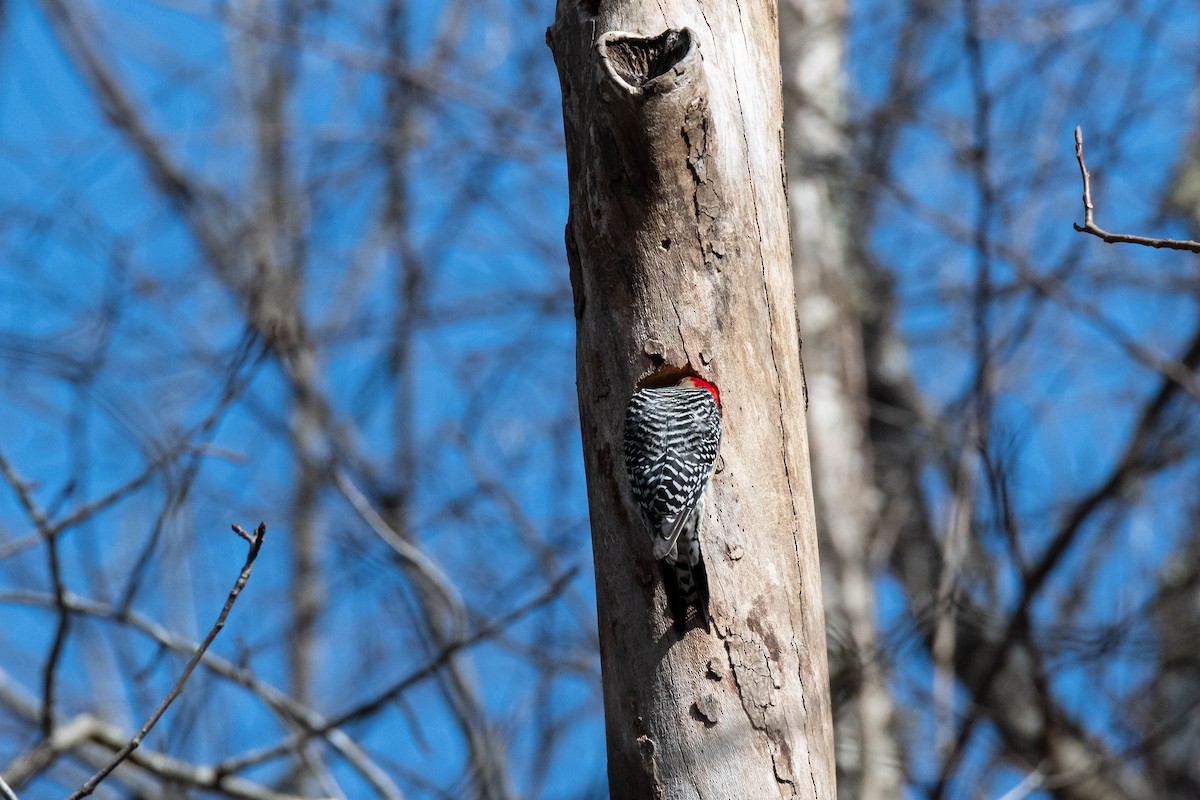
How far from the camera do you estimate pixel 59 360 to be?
4090 millimetres

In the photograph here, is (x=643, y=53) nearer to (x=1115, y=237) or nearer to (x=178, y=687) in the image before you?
(x=1115, y=237)

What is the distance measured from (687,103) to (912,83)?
557 cm

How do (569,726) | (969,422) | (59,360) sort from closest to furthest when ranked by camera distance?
(59,360)
(969,422)
(569,726)

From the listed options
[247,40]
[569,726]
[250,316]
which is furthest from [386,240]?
[250,316]

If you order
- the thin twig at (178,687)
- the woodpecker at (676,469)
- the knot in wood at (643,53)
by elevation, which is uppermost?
the knot in wood at (643,53)

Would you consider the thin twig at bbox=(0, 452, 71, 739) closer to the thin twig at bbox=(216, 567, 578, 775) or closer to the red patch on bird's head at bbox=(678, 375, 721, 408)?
the thin twig at bbox=(216, 567, 578, 775)

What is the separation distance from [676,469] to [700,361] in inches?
10.8

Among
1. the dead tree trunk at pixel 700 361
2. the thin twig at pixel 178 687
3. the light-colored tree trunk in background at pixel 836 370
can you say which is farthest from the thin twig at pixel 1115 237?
the light-colored tree trunk in background at pixel 836 370

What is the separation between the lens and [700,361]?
9.69ft

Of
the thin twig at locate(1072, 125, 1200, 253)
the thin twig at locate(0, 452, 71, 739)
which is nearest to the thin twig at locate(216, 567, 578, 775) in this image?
the thin twig at locate(0, 452, 71, 739)

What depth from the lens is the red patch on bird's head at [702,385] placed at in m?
2.98

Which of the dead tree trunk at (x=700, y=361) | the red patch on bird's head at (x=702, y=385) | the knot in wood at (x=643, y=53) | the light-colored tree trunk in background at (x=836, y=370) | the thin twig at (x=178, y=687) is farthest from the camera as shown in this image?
the light-colored tree trunk in background at (x=836, y=370)

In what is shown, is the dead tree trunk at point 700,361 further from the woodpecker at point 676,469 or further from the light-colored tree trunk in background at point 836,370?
the light-colored tree trunk in background at point 836,370

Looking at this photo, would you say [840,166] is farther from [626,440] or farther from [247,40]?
[247,40]
